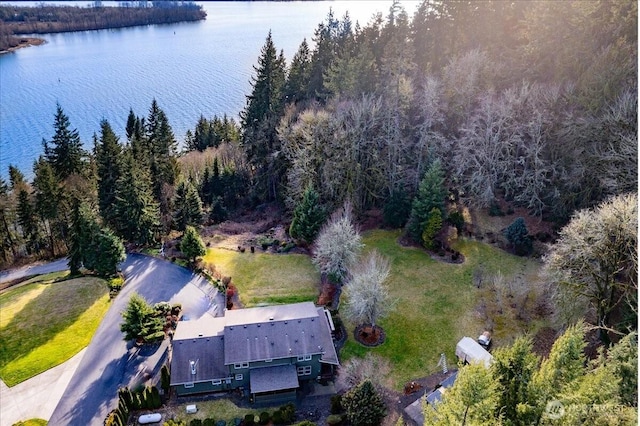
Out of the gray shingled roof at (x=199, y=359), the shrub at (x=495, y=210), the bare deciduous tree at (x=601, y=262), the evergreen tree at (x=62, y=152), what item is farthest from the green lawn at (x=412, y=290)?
the evergreen tree at (x=62, y=152)

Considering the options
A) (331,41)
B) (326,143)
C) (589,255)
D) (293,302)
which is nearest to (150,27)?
(331,41)

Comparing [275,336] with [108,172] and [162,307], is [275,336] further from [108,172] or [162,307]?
[108,172]

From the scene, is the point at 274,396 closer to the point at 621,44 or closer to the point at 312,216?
the point at 312,216

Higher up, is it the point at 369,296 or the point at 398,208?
the point at 369,296

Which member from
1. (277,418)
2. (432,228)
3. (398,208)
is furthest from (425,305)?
(277,418)

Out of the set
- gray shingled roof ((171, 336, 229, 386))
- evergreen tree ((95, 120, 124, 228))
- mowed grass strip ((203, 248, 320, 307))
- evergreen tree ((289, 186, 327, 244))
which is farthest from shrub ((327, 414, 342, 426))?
evergreen tree ((95, 120, 124, 228))

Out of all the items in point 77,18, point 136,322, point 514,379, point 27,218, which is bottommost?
point 27,218

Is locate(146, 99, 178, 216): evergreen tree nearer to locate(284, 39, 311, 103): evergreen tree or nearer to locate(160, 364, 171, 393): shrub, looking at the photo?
locate(284, 39, 311, 103): evergreen tree
